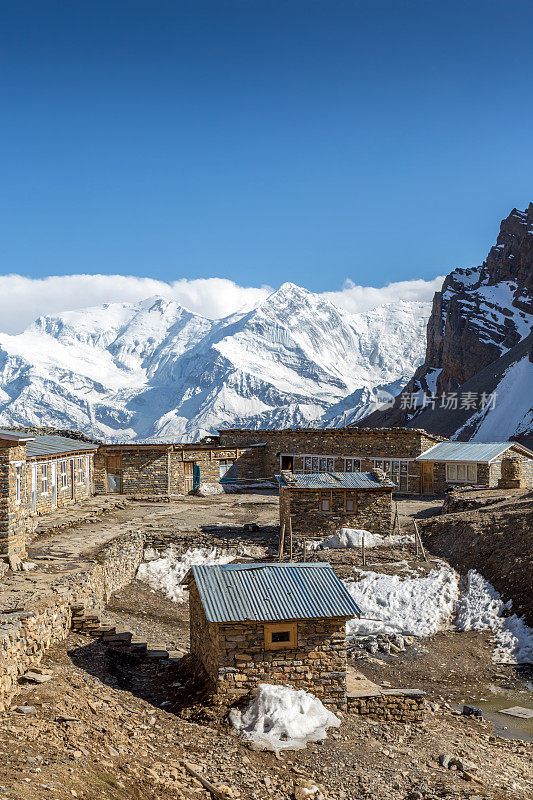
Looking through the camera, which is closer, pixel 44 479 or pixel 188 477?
pixel 44 479

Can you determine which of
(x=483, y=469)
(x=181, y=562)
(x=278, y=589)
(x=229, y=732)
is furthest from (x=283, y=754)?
(x=483, y=469)

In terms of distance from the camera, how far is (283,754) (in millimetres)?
12398

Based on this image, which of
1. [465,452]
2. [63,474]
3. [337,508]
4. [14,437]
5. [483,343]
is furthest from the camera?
[483,343]

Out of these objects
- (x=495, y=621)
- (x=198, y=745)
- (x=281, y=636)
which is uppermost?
(x=281, y=636)

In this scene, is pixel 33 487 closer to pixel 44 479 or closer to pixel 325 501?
pixel 44 479

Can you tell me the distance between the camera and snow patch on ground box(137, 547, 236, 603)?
89.1ft

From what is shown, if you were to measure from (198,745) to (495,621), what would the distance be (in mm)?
13665

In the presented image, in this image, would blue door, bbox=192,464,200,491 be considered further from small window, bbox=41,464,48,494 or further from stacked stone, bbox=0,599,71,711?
stacked stone, bbox=0,599,71,711

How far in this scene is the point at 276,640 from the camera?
1447 centimetres

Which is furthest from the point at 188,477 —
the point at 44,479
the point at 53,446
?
the point at 44,479

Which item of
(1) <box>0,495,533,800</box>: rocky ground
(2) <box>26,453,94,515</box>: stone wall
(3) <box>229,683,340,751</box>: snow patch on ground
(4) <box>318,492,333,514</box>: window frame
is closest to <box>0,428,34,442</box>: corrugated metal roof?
(1) <box>0,495,533,800</box>: rocky ground

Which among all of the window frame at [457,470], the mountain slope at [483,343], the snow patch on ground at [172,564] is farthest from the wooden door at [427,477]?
the mountain slope at [483,343]

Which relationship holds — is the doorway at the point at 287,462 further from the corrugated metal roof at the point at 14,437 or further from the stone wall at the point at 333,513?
the corrugated metal roof at the point at 14,437

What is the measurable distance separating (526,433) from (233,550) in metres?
76.5
